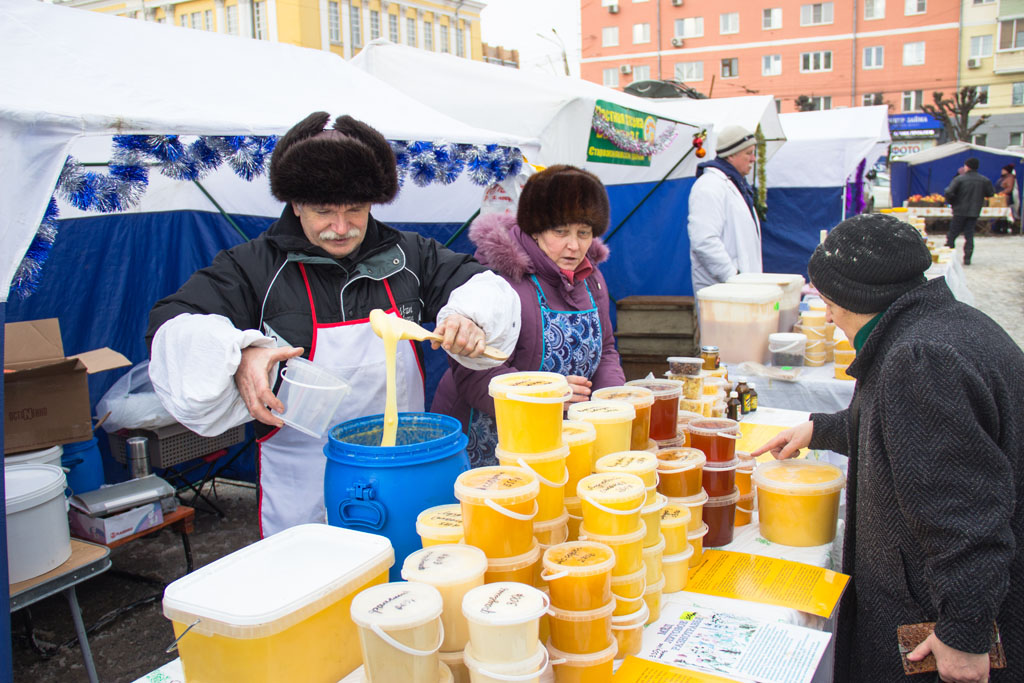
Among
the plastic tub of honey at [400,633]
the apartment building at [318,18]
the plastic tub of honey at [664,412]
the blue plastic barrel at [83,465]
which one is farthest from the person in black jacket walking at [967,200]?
the apartment building at [318,18]

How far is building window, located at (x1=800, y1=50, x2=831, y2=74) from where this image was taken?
41250 mm

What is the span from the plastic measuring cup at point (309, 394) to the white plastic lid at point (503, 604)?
69cm

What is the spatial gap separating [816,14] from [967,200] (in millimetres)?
33603

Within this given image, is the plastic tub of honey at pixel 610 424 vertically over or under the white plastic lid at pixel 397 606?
over

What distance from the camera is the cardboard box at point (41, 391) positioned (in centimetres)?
342

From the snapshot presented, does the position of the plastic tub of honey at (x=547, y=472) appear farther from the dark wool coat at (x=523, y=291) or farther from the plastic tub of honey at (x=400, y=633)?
the dark wool coat at (x=523, y=291)

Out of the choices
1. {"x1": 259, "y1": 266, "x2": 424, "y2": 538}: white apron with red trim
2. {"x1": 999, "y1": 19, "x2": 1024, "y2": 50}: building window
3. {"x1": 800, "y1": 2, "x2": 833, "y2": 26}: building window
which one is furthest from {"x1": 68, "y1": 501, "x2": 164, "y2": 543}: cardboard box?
{"x1": 800, "y1": 2, "x2": 833, "y2": 26}: building window

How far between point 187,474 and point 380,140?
374 centimetres

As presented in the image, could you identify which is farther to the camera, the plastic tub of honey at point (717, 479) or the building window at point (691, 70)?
the building window at point (691, 70)

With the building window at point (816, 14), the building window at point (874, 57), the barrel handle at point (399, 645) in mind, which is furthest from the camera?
the building window at point (816, 14)

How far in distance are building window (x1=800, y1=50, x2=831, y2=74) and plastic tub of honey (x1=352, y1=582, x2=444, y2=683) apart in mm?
47255

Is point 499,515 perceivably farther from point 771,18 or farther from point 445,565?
point 771,18

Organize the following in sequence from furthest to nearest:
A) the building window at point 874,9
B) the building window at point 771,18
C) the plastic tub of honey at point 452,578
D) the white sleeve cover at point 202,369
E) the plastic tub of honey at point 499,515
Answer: the building window at point 771,18 → the building window at point 874,9 → the white sleeve cover at point 202,369 → the plastic tub of honey at point 499,515 → the plastic tub of honey at point 452,578

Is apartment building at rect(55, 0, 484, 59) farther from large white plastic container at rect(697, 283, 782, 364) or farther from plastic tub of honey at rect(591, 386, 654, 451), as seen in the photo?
plastic tub of honey at rect(591, 386, 654, 451)
